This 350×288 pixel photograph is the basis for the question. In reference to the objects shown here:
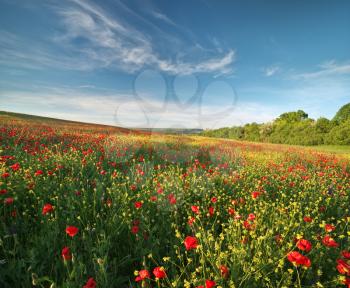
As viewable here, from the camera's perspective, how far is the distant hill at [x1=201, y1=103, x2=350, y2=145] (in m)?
34.8

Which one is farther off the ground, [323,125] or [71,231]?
[323,125]

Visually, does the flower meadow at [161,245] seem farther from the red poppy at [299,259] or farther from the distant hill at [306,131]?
the distant hill at [306,131]

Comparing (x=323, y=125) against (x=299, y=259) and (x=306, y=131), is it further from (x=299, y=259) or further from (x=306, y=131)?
(x=299, y=259)

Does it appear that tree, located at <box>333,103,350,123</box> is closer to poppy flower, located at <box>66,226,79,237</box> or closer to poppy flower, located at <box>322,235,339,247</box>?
poppy flower, located at <box>322,235,339,247</box>

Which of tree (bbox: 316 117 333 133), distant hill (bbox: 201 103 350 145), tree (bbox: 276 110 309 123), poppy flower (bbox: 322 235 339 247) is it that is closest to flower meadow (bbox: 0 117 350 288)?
poppy flower (bbox: 322 235 339 247)

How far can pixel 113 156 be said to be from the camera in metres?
7.25

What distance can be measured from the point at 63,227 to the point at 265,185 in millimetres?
4388

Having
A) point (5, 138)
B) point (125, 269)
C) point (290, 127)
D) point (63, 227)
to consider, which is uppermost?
point (290, 127)

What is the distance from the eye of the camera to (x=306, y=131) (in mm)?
40250

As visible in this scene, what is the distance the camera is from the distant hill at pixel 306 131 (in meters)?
34.8

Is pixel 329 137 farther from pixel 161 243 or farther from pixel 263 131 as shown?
pixel 161 243

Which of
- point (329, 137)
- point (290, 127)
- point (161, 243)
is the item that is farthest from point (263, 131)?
point (161, 243)

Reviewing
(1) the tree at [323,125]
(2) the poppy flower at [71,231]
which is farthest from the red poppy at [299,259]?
(1) the tree at [323,125]

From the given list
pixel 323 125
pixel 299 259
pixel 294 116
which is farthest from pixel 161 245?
pixel 294 116
